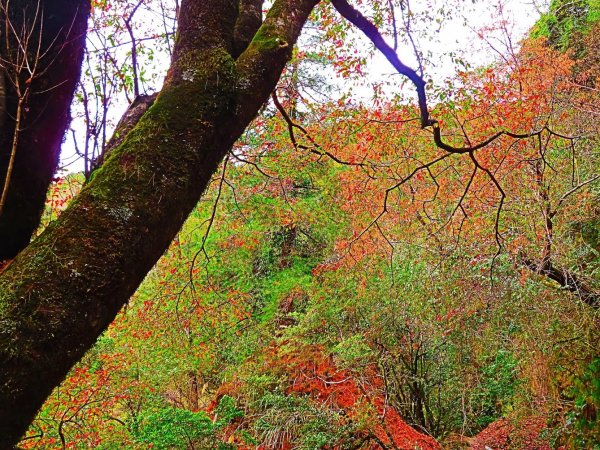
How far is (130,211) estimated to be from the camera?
4.04 ft

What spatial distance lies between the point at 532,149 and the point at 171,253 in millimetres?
6144

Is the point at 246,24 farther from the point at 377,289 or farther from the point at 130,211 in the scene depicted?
the point at 377,289

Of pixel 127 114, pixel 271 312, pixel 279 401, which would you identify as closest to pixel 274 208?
pixel 271 312

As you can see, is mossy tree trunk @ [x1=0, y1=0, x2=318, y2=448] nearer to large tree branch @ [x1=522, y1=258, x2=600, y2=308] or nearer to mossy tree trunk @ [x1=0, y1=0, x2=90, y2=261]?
mossy tree trunk @ [x1=0, y1=0, x2=90, y2=261]

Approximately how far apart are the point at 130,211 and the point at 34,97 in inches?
24.4

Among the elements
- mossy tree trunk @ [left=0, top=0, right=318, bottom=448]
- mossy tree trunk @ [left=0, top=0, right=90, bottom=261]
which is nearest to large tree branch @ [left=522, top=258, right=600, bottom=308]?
mossy tree trunk @ [left=0, top=0, right=318, bottom=448]

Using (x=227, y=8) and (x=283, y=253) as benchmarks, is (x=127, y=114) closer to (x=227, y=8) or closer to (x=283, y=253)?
(x=227, y=8)

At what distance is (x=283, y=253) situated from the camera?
→ 981 centimetres

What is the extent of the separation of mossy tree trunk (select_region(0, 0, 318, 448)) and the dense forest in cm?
216

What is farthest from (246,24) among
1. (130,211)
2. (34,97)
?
(130,211)

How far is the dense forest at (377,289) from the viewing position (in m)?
5.45

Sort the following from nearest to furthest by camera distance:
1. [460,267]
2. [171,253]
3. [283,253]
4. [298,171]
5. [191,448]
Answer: [191,448] → [460,267] → [298,171] → [171,253] → [283,253]

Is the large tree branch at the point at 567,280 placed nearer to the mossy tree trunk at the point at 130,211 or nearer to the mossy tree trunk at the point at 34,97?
the mossy tree trunk at the point at 130,211

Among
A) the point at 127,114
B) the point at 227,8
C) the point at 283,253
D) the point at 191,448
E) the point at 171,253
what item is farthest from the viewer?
the point at 283,253
